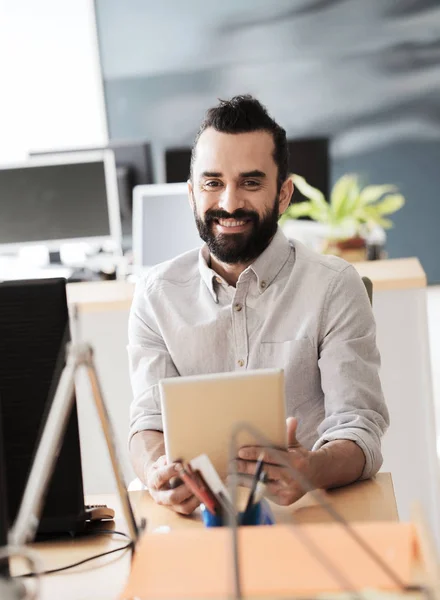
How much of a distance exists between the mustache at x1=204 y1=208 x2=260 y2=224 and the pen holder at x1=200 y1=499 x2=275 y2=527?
0.70 m

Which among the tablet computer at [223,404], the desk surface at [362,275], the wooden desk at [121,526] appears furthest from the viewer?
the desk surface at [362,275]

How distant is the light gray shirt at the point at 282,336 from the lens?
5.50ft

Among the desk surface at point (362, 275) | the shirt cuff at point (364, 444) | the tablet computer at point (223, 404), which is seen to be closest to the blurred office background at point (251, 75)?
the desk surface at point (362, 275)

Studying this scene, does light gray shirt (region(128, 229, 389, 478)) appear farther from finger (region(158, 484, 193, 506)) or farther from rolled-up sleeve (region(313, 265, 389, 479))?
finger (region(158, 484, 193, 506))

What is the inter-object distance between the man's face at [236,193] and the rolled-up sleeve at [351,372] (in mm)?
188

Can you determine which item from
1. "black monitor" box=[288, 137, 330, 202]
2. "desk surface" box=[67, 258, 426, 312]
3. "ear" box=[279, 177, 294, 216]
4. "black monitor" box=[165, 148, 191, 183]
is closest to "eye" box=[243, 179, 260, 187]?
"ear" box=[279, 177, 294, 216]

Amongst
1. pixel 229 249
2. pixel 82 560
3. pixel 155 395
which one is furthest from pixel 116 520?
pixel 229 249

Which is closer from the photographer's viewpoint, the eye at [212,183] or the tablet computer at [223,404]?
the tablet computer at [223,404]

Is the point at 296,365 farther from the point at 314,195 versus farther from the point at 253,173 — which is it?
the point at 314,195

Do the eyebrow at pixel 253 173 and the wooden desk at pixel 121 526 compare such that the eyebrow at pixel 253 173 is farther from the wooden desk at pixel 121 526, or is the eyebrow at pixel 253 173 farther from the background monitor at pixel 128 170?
the background monitor at pixel 128 170

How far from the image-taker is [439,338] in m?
5.31

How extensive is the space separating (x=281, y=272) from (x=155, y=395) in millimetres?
356

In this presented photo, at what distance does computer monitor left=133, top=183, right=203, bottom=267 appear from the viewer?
353 centimetres

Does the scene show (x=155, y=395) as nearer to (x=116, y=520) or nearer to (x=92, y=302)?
(x=116, y=520)
